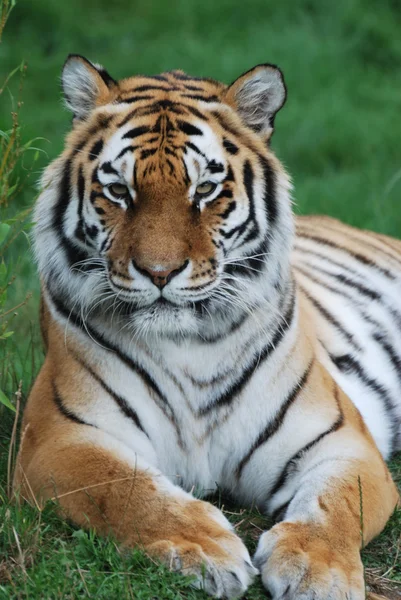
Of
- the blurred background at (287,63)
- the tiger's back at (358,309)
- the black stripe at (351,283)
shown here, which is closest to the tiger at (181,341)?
the tiger's back at (358,309)

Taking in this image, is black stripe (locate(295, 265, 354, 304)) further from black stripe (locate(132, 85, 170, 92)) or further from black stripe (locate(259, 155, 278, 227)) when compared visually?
black stripe (locate(132, 85, 170, 92))

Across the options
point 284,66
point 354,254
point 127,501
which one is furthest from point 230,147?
point 284,66

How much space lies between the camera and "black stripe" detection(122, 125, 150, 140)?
315 centimetres

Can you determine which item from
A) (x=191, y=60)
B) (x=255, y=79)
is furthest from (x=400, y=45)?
(x=255, y=79)

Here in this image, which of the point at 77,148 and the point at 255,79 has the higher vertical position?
the point at 255,79

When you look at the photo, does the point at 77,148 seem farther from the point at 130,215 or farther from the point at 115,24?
the point at 115,24

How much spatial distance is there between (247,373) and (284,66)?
6.18 metres

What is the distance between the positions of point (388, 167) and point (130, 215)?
4.95 meters

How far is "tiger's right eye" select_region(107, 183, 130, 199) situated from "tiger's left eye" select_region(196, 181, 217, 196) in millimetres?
199

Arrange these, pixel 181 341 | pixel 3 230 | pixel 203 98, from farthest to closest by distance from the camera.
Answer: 1. pixel 203 98
2. pixel 181 341
3. pixel 3 230

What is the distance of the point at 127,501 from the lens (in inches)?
113

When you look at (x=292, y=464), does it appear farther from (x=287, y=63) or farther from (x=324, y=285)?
(x=287, y=63)

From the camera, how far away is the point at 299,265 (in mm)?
4504

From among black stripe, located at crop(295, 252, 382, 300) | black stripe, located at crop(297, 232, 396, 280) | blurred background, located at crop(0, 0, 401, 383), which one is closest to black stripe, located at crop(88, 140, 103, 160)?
black stripe, located at crop(295, 252, 382, 300)
